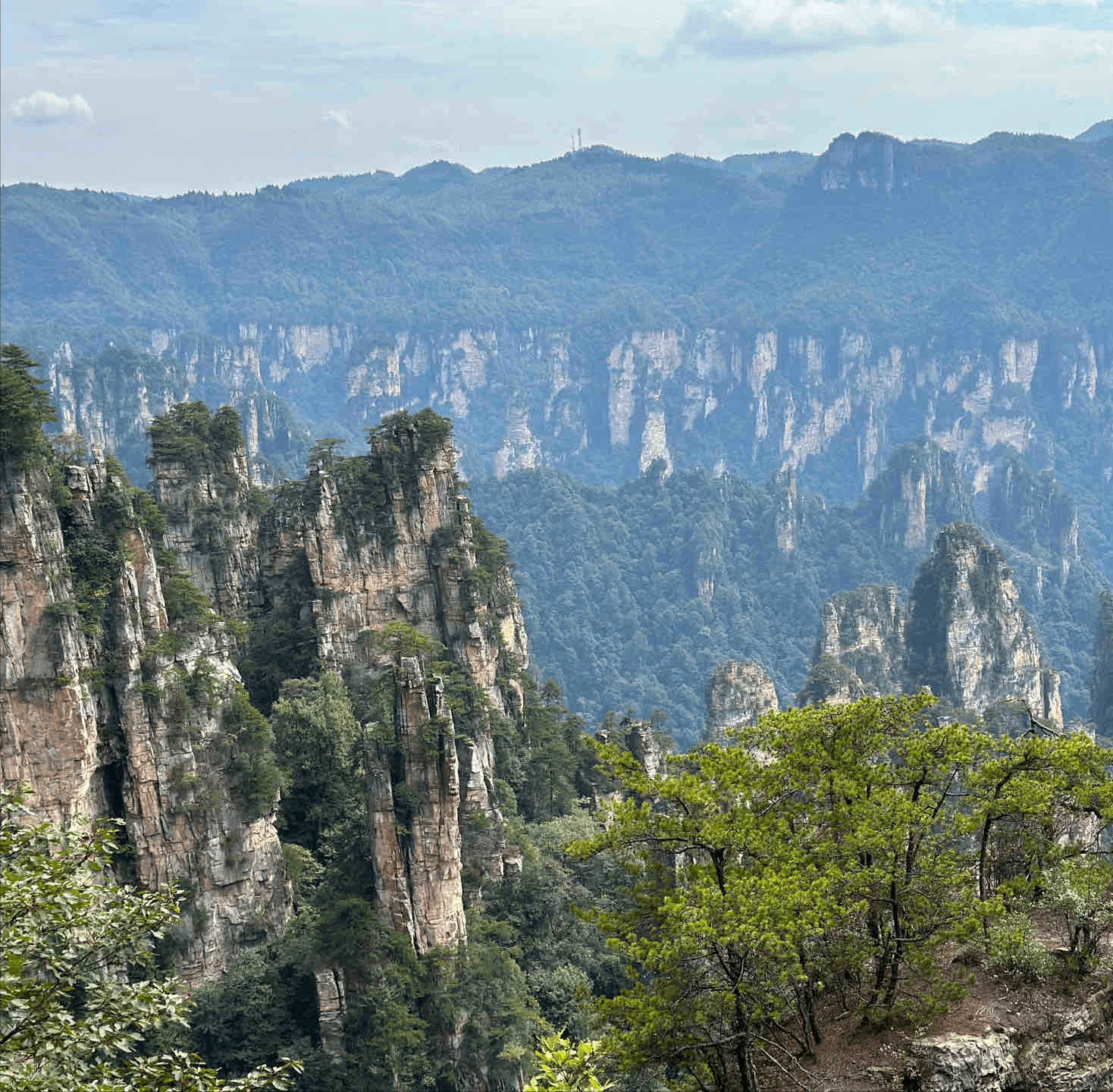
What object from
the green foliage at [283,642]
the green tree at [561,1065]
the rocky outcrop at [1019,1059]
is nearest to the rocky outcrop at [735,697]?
the green foliage at [283,642]

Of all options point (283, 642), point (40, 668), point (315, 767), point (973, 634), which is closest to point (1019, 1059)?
point (40, 668)

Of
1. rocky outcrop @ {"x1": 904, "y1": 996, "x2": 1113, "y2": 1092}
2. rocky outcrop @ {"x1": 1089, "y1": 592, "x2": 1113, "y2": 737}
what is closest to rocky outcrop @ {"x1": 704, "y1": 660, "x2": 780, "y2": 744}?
rocky outcrop @ {"x1": 1089, "y1": 592, "x2": 1113, "y2": 737}

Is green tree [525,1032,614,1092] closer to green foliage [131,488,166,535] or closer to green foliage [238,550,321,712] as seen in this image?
green foliage [131,488,166,535]

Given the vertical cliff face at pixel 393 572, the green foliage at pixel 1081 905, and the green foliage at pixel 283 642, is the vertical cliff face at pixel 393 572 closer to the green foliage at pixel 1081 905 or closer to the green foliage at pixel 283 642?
Answer: the green foliage at pixel 283 642

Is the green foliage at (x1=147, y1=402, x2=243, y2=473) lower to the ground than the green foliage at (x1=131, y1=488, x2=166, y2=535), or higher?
higher

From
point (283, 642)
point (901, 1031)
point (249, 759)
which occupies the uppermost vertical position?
point (901, 1031)

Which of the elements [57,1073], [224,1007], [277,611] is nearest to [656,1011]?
[57,1073]

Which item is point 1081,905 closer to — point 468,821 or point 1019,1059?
point 1019,1059
